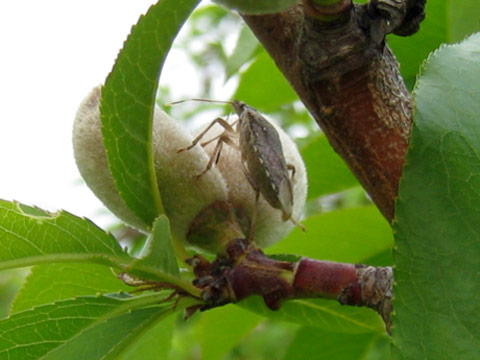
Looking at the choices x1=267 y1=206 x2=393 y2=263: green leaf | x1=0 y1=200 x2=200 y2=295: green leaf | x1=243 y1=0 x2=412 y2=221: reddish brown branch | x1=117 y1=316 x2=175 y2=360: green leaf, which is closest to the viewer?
x1=243 y1=0 x2=412 y2=221: reddish brown branch

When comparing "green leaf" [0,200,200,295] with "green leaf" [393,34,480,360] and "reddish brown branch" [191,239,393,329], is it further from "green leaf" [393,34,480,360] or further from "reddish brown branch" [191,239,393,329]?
"green leaf" [393,34,480,360]

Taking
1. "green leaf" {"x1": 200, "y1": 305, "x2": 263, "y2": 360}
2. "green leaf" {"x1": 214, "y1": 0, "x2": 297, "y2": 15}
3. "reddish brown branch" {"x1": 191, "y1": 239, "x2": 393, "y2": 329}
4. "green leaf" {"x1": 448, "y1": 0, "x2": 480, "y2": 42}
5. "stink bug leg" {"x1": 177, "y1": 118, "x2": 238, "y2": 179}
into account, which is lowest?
"green leaf" {"x1": 200, "y1": 305, "x2": 263, "y2": 360}

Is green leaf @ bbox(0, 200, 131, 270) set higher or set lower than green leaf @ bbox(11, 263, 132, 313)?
higher

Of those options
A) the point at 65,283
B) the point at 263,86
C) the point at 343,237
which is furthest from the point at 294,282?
the point at 263,86

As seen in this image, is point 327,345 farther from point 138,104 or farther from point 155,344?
point 138,104

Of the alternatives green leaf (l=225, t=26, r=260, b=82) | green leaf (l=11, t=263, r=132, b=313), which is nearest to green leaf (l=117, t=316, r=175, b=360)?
green leaf (l=11, t=263, r=132, b=313)

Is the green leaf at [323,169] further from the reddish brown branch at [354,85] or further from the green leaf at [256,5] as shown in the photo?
the green leaf at [256,5]

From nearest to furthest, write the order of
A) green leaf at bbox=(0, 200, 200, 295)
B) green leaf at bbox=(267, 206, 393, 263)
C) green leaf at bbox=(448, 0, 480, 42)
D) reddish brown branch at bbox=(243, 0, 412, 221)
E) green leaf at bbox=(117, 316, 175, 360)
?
reddish brown branch at bbox=(243, 0, 412, 221)
green leaf at bbox=(0, 200, 200, 295)
green leaf at bbox=(448, 0, 480, 42)
green leaf at bbox=(117, 316, 175, 360)
green leaf at bbox=(267, 206, 393, 263)

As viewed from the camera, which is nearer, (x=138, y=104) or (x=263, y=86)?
(x=138, y=104)
